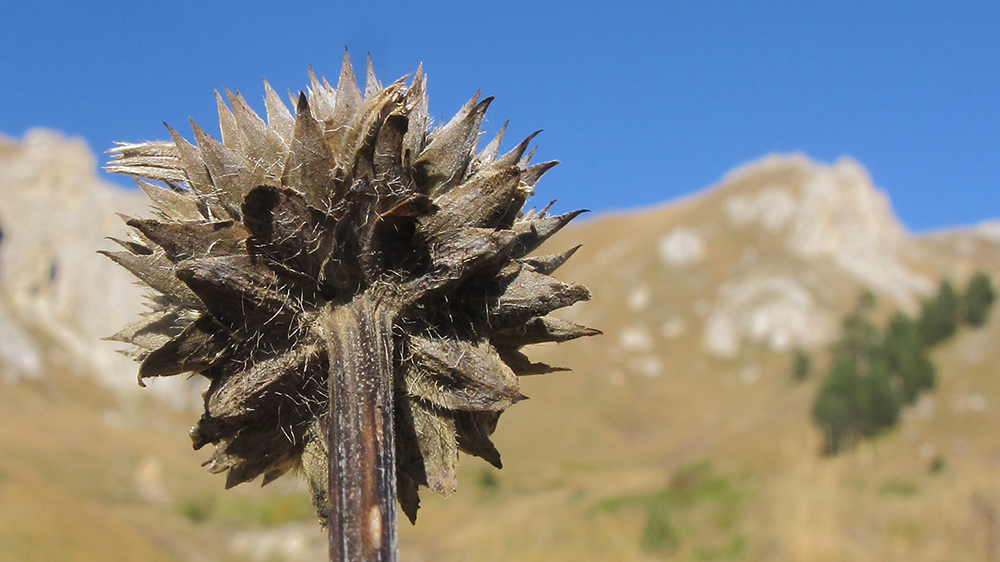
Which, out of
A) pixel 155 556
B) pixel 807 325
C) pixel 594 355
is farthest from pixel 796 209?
pixel 155 556

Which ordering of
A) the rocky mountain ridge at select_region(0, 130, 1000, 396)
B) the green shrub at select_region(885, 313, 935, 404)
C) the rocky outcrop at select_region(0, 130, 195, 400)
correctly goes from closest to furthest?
1. the green shrub at select_region(885, 313, 935, 404)
2. the rocky outcrop at select_region(0, 130, 195, 400)
3. the rocky mountain ridge at select_region(0, 130, 1000, 396)

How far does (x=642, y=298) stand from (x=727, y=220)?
54.8 feet

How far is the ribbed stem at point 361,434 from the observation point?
138cm

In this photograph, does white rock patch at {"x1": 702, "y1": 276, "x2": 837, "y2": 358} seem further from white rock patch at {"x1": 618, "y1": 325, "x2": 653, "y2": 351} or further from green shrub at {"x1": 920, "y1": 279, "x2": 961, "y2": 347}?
green shrub at {"x1": 920, "y1": 279, "x2": 961, "y2": 347}

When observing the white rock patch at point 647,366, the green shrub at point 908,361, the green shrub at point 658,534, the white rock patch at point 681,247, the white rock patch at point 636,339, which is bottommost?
the green shrub at point 658,534

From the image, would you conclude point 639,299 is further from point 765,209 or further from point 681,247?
point 765,209

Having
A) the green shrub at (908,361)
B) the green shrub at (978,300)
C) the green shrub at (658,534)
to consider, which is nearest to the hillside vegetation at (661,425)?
the green shrub at (658,534)

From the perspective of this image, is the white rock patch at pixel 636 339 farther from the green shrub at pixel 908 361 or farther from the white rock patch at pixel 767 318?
the green shrub at pixel 908 361

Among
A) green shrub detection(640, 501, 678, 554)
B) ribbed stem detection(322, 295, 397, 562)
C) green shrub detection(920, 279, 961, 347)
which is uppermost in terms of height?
green shrub detection(920, 279, 961, 347)

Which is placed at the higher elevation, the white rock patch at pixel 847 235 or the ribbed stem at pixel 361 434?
the white rock patch at pixel 847 235

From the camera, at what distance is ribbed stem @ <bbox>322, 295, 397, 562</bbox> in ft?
4.51

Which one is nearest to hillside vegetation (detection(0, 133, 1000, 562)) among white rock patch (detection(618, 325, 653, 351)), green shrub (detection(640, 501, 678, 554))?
green shrub (detection(640, 501, 678, 554))

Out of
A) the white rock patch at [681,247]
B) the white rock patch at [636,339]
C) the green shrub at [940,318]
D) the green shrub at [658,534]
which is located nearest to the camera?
the green shrub at [658,534]

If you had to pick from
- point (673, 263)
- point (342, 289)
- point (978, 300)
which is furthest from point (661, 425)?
point (342, 289)
